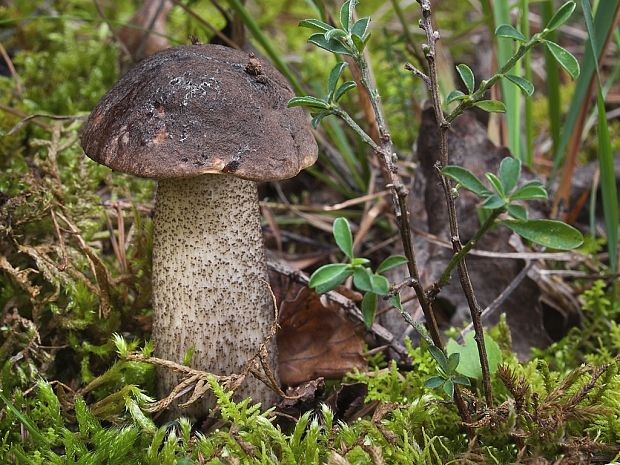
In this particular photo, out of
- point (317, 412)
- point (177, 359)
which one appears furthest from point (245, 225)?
point (317, 412)

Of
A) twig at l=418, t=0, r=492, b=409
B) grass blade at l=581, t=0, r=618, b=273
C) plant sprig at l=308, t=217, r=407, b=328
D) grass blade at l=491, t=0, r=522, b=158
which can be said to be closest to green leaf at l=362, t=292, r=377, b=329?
plant sprig at l=308, t=217, r=407, b=328

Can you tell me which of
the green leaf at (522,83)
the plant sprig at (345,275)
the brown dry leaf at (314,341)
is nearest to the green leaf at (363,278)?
the plant sprig at (345,275)

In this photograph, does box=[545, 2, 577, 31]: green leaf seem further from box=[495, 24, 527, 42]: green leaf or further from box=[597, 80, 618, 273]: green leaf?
box=[597, 80, 618, 273]: green leaf

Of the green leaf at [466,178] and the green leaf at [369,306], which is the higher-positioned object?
the green leaf at [466,178]

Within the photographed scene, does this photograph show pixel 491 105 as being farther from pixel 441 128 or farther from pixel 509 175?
pixel 509 175

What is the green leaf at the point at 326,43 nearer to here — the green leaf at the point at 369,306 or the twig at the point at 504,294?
the green leaf at the point at 369,306
